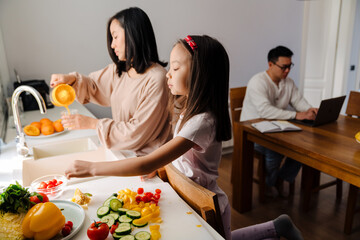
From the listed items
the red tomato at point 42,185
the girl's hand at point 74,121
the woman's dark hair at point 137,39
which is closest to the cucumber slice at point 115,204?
the red tomato at point 42,185

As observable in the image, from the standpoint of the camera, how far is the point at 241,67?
3.07m

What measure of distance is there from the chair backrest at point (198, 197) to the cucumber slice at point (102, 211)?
0.80 feet

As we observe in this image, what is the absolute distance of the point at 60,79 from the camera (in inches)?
57.1

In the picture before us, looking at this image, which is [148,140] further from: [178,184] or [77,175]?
[77,175]

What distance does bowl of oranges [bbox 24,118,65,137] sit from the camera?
166 centimetres

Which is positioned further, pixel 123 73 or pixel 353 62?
pixel 353 62

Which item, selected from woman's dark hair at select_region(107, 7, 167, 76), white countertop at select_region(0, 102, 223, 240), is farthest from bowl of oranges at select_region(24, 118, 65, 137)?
woman's dark hair at select_region(107, 7, 167, 76)

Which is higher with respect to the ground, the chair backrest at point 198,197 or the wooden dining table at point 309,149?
the chair backrest at point 198,197

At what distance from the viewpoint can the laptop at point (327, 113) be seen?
1.85 meters

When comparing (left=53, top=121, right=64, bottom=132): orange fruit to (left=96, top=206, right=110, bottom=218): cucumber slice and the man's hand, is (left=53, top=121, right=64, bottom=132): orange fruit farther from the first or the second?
the man's hand

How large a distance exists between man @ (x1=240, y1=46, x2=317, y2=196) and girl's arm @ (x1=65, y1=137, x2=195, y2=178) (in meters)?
1.35

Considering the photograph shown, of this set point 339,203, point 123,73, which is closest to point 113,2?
point 123,73

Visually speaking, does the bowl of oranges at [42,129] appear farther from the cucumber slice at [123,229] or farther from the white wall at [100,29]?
the cucumber slice at [123,229]

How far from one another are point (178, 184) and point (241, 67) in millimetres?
2332
